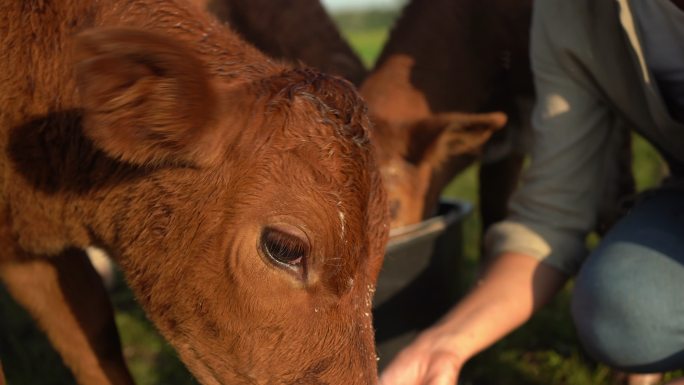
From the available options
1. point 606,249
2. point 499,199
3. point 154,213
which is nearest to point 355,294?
point 154,213

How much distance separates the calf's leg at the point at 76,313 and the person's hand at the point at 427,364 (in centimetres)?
Result: 101

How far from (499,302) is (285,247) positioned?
3.73 ft

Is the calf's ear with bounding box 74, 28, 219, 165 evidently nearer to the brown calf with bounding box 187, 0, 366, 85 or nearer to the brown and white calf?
the brown and white calf

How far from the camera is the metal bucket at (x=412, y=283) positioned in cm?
377

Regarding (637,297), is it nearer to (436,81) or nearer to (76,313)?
(76,313)

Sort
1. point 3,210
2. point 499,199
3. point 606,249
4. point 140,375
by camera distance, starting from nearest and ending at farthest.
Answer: point 3,210, point 606,249, point 140,375, point 499,199

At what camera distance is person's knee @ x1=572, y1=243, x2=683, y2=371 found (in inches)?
118

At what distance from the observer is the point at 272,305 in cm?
240

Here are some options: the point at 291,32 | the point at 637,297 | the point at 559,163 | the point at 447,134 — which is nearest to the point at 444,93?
the point at 447,134

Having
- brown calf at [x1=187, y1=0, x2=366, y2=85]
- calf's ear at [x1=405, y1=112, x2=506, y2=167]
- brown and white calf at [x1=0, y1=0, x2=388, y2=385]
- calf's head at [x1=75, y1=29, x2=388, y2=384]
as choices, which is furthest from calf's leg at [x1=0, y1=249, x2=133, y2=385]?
brown calf at [x1=187, y1=0, x2=366, y2=85]

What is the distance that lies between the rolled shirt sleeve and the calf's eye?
1.29 m

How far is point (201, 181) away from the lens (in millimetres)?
2480

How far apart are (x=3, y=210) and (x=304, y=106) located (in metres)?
1.07

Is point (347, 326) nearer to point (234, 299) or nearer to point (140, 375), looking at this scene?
point (234, 299)
